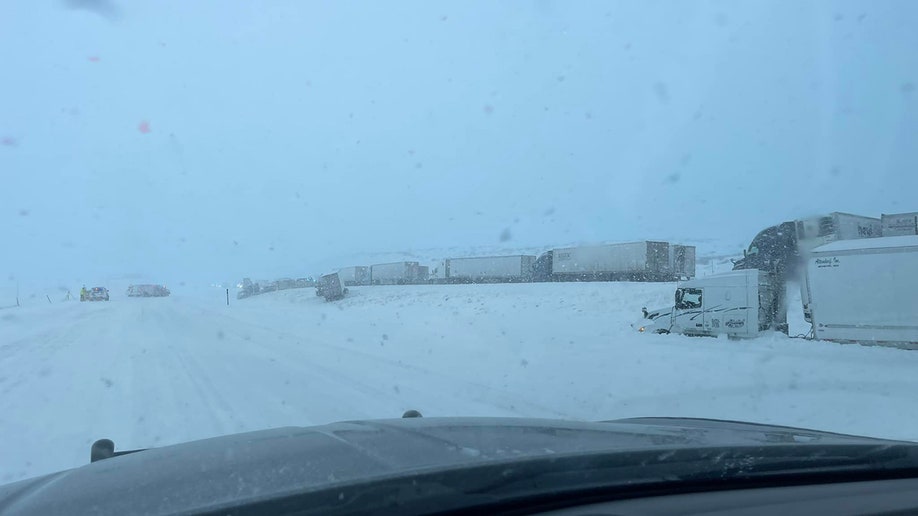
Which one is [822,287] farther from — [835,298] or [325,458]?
[325,458]

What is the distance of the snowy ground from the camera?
8.57 metres

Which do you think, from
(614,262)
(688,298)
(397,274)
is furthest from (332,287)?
(688,298)

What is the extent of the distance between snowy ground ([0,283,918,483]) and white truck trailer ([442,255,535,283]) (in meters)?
31.9

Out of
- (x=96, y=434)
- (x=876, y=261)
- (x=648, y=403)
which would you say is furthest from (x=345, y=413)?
(x=876, y=261)

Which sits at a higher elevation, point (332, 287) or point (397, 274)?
point (397, 274)

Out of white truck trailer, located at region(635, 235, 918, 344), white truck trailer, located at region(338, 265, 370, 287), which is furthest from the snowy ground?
white truck trailer, located at region(338, 265, 370, 287)

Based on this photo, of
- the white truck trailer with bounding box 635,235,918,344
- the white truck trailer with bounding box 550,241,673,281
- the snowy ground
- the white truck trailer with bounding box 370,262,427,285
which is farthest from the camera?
the white truck trailer with bounding box 370,262,427,285

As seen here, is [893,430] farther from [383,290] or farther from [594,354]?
[383,290]

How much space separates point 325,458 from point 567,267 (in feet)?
158

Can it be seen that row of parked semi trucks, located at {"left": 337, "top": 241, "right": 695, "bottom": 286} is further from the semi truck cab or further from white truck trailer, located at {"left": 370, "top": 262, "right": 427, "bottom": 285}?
the semi truck cab

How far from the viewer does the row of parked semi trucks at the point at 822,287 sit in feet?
56.2

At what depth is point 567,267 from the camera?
49906 millimetres

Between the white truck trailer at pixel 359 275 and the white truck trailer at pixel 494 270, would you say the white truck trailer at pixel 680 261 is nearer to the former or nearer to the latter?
the white truck trailer at pixel 494 270

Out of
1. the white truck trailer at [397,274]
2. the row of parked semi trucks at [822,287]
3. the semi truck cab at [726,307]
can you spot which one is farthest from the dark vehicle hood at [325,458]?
the white truck trailer at [397,274]
